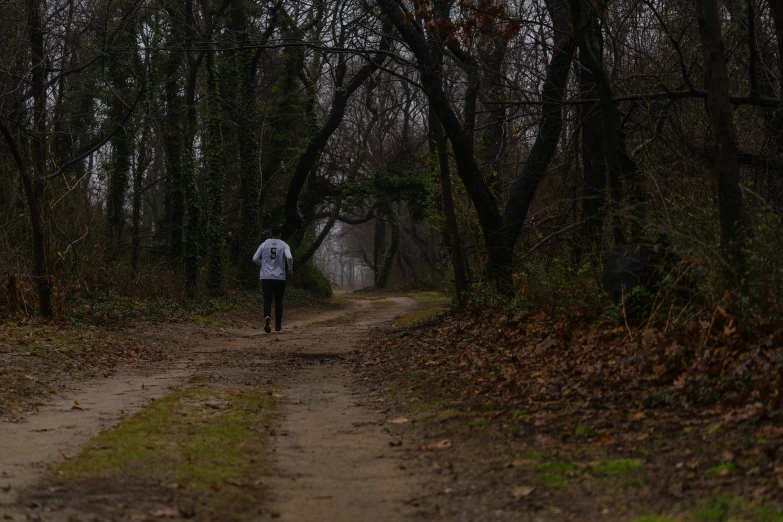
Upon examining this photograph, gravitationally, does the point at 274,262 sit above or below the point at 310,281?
above

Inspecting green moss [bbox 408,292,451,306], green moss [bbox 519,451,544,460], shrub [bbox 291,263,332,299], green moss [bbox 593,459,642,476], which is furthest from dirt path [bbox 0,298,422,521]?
shrub [bbox 291,263,332,299]

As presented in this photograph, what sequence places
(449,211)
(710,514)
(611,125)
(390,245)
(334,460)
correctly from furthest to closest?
(390,245), (449,211), (611,125), (334,460), (710,514)

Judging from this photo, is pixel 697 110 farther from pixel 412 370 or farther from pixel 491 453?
pixel 491 453

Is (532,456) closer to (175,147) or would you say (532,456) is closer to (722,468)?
(722,468)

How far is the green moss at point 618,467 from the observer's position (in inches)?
226

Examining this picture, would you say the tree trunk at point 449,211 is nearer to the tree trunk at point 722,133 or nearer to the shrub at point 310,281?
the tree trunk at point 722,133

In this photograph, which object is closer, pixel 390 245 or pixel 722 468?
pixel 722 468

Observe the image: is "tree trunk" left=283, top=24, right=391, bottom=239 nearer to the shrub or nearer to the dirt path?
the shrub

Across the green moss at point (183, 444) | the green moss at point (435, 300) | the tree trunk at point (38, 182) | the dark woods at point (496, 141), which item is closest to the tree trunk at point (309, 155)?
the dark woods at point (496, 141)

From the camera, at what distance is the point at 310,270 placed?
41.1 m

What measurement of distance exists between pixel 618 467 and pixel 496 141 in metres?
16.9

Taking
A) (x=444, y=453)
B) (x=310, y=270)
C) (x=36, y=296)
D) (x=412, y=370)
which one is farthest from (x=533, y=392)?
(x=310, y=270)

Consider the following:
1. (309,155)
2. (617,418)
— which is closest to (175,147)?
(309,155)

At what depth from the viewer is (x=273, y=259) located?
1877 cm
